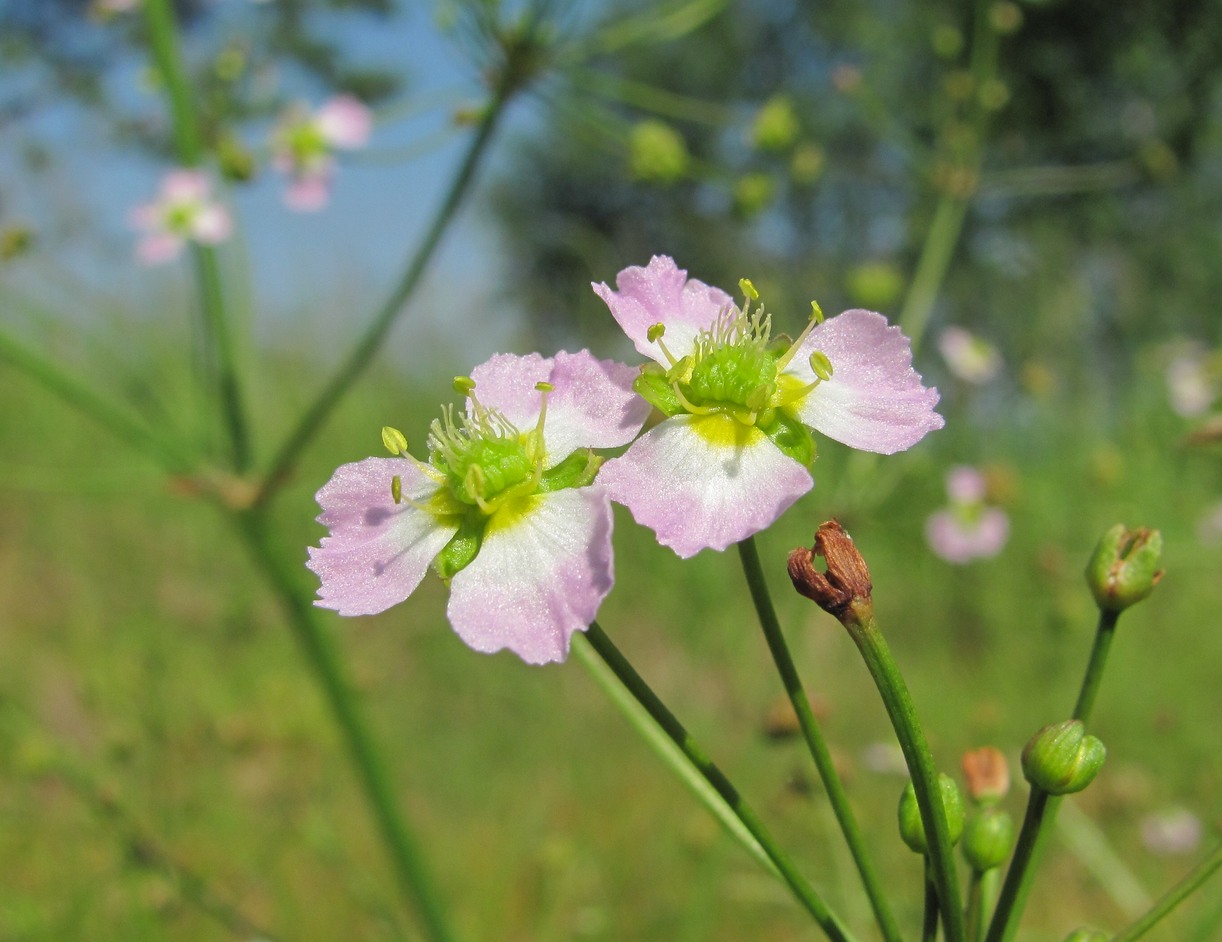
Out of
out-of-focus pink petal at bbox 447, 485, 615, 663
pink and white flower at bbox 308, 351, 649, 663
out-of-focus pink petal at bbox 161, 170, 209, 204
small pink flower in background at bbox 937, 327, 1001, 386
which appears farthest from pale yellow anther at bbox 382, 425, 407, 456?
small pink flower in background at bbox 937, 327, 1001, 386

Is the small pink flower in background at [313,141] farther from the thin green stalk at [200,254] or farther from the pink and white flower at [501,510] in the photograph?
the pink and white flower at [501,510]

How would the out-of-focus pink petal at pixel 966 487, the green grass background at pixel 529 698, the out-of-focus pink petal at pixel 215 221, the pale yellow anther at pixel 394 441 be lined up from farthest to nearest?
the out-of-focus pink petal at pixel 966 487, the green grass background at pixel 529 698, the out-of-focus pink petal at pixel 215 221, the pale yellow anther at pixel 394 441

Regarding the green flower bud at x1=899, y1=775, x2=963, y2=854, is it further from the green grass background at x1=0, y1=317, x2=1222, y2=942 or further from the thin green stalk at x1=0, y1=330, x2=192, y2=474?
the thin green stalk at x1=0, y1=330, x2=192, y2=474

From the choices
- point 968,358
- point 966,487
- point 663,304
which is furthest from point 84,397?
point 968,358

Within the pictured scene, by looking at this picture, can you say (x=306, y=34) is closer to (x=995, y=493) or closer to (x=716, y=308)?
(x=995, y=493)

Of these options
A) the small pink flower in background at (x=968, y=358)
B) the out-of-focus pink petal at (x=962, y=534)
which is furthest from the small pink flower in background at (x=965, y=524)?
the small pink flower in background at (x=968, y=358)

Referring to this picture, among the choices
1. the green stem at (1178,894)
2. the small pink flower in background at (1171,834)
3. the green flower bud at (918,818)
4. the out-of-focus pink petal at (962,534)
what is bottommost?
the green stem at (1178,894)
